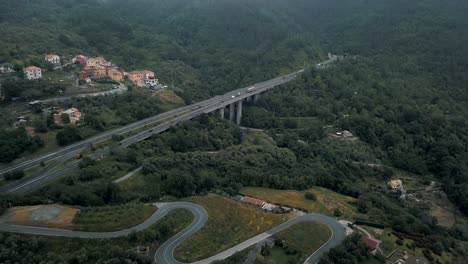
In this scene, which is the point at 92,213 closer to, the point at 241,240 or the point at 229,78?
the point at 241,240

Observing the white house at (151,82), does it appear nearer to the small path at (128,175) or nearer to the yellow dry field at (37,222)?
the small path at (128,175)

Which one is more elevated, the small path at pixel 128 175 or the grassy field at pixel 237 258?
the small path at pixel 128 175

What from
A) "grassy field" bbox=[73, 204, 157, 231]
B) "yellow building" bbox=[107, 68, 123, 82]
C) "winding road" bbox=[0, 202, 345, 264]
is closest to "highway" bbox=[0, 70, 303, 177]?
"grassy field" bbox=[73, 204, 157, 231]

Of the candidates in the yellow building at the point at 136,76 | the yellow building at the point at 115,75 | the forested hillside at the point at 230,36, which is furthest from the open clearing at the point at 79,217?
the yellow building at the point at 136,76

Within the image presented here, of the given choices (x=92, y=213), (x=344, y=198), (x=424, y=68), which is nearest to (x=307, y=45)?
(x=424, y=68)

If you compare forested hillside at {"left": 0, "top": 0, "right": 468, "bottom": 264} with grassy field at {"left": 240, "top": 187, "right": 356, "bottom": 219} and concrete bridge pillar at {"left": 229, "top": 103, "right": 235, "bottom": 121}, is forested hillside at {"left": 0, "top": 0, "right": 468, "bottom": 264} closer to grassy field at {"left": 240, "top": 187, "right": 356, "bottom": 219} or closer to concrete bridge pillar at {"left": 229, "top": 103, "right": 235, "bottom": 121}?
grassy field at {"left": 240, "top": 187, "right": 356, "bottom": 219}

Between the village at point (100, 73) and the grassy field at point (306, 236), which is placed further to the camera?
the village at point (100, 73)
